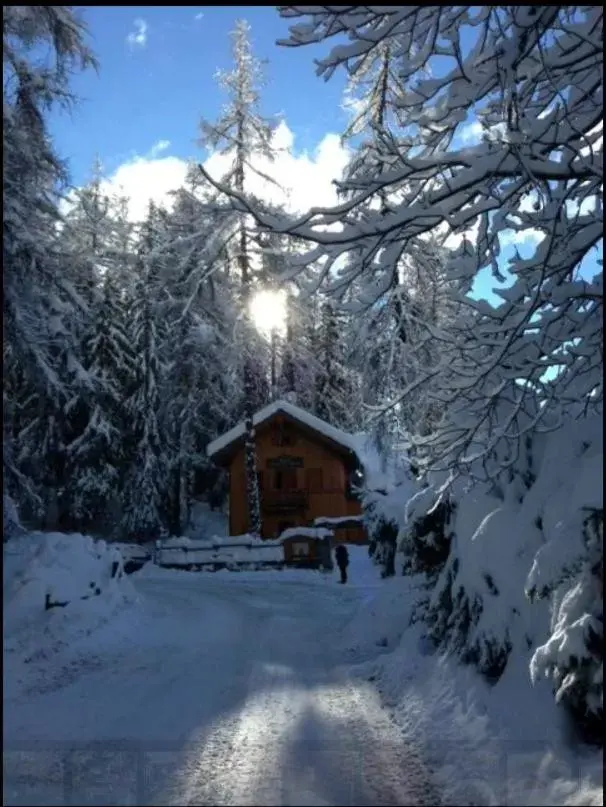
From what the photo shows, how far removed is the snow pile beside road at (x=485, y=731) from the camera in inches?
176

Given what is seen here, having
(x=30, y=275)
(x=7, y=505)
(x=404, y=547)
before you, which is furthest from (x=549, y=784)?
(x=30, y=275)

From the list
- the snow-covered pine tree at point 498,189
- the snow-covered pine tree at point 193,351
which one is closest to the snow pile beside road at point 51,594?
the snow-covered pine tree at point 498,189

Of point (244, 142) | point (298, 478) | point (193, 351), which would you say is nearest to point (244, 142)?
point (244, 142)

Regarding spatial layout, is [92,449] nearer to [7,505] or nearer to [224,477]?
[224,477]

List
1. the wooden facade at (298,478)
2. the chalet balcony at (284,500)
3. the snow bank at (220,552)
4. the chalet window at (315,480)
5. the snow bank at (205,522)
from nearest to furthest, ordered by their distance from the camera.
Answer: the snow bank at (220,552)
the chalet balcony at (284,500)
the wooden facade at (298,478)
the chalet window at (315,480)
the snow bank at (205,522)

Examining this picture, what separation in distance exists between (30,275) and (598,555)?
8.66m

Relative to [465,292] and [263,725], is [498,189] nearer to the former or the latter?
[465,292]

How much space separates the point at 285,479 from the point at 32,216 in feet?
83.2

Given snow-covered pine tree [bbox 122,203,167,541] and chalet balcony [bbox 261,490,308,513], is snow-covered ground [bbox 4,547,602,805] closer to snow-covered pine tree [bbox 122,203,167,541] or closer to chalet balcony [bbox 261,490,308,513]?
chalet balcony [bbox 261,490,308,513]

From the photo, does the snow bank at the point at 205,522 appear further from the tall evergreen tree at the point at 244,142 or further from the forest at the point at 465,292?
the forest at the point at 465,292

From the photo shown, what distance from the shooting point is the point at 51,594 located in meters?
9.51

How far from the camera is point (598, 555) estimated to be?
4680 millimetres

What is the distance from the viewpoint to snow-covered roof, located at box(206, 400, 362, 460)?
30672mm

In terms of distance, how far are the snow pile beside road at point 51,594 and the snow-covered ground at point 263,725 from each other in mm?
105
